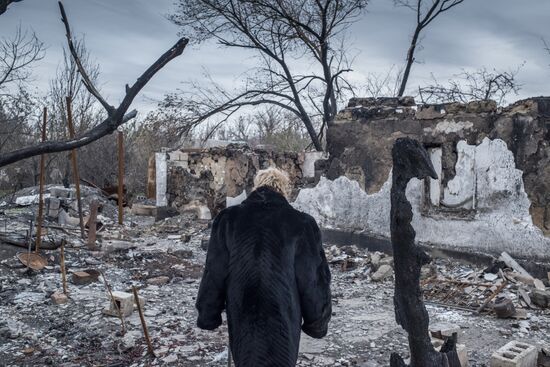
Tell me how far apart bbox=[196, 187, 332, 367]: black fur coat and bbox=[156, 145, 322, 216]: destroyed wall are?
10936 mm

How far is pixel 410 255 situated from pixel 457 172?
5.52 metres

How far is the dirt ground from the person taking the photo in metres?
4.63

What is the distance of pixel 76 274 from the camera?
276 inches

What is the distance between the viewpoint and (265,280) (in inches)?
106

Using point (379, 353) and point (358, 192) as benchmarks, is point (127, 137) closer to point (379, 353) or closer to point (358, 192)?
point (358, 192)

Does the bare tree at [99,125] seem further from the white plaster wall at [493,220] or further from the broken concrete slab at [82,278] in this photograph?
the white plaster wall at [493,220]

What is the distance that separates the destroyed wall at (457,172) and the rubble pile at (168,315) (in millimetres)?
551

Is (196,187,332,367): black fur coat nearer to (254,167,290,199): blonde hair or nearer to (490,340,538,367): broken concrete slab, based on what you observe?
(254,167,290,199): blonde hair

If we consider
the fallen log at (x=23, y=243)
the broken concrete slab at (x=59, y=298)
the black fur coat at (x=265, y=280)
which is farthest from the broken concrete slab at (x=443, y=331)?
the fallen log at (x=23, y=243)

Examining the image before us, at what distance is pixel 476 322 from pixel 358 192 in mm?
4058

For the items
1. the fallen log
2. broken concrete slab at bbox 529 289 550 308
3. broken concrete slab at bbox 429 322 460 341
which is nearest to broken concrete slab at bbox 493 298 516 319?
broken concrete slab at bbox 529 289 550 308

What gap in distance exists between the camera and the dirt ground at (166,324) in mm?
4633

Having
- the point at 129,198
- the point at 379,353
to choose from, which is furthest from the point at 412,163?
the point at 129,198

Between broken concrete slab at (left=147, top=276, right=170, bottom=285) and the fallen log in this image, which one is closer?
broken concrete slab at (left=147, top=276, right=170, bottom=285)
